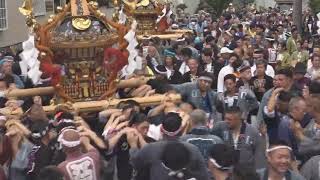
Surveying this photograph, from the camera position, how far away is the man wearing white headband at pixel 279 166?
18.9 feet

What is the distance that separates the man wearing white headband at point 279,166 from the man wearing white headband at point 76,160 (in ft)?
4.73

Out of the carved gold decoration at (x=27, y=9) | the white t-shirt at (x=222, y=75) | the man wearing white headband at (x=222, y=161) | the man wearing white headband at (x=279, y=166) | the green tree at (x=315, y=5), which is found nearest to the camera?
the man wearing white headband at (x=222, y=161)

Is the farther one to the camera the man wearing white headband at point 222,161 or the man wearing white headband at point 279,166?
the man wearing white headband at point 279,166

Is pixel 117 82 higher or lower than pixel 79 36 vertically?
lower

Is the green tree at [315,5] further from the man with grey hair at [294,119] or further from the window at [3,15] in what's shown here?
the man with grey hair at [294,119]

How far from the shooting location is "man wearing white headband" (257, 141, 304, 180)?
5.77m

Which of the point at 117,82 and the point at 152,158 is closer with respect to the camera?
the point at 152,158

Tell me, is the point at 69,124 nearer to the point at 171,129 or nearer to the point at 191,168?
the point at 171,129

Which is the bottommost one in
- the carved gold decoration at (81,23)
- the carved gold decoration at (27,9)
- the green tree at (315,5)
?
the green tree at (315,5)

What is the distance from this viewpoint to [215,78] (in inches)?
469

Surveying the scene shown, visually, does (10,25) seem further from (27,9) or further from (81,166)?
(81,166)

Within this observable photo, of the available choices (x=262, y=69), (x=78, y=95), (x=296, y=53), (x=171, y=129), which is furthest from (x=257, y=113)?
(x=296, y=53)

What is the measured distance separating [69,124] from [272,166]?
2051 mm

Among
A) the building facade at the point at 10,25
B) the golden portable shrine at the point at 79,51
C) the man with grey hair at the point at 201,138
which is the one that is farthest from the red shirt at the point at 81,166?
the building facade at the point at 10,25
